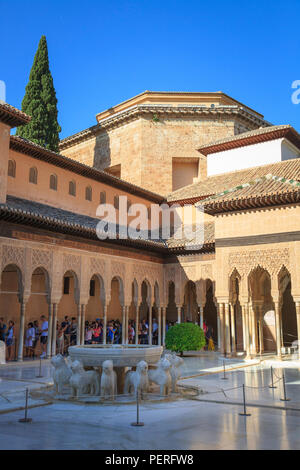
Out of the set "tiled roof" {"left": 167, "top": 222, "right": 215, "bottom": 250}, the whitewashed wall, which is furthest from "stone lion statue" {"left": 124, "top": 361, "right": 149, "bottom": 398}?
the whitewashed wall

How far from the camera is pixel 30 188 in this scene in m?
18.3

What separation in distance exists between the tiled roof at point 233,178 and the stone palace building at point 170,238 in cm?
11

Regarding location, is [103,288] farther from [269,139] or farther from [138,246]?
[269,139]

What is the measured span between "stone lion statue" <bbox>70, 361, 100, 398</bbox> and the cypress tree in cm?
2173

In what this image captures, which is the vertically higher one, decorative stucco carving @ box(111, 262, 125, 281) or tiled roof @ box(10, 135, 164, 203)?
tiled roof @ box(10, 135, 164, 203)

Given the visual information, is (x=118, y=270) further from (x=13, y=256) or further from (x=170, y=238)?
(x=13, y=256)

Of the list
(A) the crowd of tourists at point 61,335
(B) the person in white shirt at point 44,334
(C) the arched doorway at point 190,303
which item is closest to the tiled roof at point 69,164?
(C) the arched doorway at point 190,303

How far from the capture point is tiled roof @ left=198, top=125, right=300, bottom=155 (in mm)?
23406

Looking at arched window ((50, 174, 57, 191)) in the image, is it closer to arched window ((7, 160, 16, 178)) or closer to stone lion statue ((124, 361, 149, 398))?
arched window ((7, 160, 16, 178))

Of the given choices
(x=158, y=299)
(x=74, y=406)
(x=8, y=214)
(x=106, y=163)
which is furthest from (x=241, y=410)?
(x=106, y=163)

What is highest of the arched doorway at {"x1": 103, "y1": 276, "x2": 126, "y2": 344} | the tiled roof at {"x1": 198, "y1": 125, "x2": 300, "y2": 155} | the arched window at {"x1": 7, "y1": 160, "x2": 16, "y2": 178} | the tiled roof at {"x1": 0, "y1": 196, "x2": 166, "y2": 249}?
the tiled roof at {"x1": 198, "y1": 125, "x2": 300, "y2": 155}

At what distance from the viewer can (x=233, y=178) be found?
23609 millimetres

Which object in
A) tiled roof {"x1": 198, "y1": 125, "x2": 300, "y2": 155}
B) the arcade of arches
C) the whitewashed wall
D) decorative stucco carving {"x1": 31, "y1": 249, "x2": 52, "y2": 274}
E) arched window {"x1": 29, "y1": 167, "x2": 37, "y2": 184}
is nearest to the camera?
decorative stucco carving {"x1": 31, "y1": 249, "x2": 52, "y2": 274}

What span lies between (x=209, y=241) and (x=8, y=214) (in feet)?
31.4
